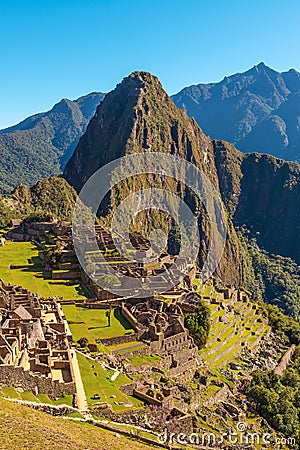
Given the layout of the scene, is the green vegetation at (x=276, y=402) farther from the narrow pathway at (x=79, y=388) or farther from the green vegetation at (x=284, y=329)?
the green vegetation at (x=284, y=329)

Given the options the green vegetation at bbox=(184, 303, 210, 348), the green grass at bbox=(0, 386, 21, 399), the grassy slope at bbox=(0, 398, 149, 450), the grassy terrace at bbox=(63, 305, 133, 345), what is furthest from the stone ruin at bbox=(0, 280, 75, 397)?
the green vegetation at bbox=(184, 303, 210, 348)

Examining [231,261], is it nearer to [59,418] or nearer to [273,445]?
[273,445]

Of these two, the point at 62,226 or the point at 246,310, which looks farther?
the point at 62,226

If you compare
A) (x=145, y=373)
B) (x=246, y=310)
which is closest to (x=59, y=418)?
(x=145, y=373)

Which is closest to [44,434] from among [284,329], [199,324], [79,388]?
[79,388]

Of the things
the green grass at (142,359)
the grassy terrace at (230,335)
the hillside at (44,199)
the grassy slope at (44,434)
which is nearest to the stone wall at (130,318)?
the green grass at (142,359)

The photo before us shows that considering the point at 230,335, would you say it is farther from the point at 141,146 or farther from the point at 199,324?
the point at 141,146

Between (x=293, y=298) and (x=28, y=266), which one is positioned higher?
(x=28, y=266)
